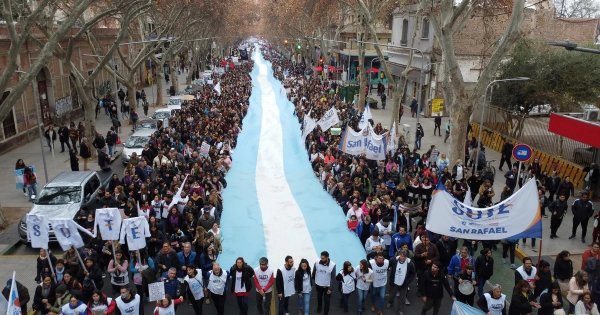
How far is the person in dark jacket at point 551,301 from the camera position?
8.61 meters

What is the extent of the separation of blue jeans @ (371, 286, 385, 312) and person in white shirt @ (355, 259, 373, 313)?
233mm

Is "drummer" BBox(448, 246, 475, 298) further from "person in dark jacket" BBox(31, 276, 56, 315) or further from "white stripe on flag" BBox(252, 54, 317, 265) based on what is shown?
"person in dark jacket" BBox(31, 276, 56, 315)

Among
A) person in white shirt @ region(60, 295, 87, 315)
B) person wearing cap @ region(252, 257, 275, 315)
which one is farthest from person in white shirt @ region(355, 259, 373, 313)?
person in white shirt @ region(60, 295, 87, 315)

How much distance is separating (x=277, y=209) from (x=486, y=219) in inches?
294

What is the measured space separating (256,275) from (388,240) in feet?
12.0

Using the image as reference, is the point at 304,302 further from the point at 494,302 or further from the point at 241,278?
the point at 494,302

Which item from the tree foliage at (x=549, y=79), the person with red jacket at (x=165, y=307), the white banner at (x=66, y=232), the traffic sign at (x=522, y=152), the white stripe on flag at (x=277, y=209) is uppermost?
the tree foliage at (x=549, y=79)

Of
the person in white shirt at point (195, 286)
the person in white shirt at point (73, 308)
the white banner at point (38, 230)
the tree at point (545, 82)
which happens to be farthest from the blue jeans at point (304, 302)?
the tree at point (545, 82)

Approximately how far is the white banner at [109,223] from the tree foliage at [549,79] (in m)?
21.2

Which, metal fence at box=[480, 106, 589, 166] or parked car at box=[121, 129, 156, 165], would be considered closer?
metal fence at box=[480, 106, 589, 166]

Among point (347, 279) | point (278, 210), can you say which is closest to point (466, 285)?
point (347, 279)

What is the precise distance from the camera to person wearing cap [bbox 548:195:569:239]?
43.7 ft

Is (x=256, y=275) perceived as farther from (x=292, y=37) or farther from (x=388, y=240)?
(x=292, y=37)

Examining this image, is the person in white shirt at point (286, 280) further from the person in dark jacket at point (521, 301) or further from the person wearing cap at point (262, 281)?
the person in dark jacket at point (521, 301)
